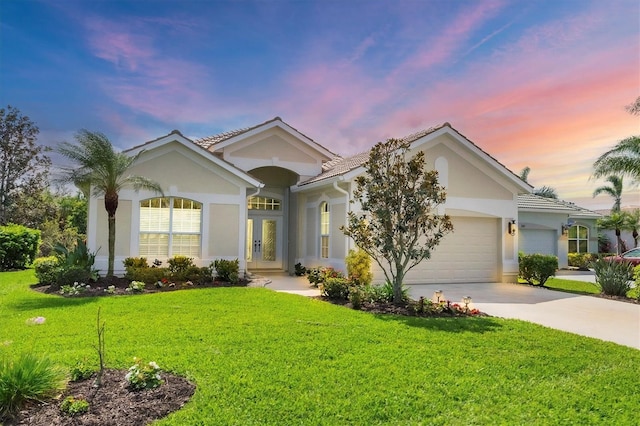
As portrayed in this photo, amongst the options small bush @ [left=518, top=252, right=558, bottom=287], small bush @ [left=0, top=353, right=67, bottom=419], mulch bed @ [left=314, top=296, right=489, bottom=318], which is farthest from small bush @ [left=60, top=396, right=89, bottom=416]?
small bush @ [left=518, top=252, right=558, bottom=287]

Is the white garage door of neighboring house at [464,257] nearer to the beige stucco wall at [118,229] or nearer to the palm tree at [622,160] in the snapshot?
the palm tree at [622,160]

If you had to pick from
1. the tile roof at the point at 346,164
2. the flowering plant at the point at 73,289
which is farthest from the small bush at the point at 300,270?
the flowering plant at the point at 73,289

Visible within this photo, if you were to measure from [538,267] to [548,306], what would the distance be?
15.6 ft

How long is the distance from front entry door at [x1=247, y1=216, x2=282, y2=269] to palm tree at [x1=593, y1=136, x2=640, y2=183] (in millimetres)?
13554

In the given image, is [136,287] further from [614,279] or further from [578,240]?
[578,240]

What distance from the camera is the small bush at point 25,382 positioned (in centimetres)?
430

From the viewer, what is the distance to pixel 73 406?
4.35 meters

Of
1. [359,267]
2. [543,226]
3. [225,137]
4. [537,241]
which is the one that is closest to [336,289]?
[359,267]

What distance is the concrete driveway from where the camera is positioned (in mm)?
8844

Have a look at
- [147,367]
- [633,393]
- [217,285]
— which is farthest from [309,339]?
[217,285]

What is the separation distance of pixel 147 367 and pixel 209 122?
591 inches

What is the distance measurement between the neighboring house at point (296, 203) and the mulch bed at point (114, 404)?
33.3 feet

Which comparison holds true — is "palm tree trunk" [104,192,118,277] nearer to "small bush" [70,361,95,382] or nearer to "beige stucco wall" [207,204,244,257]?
"beige stucco wall" [207,204,244,257]

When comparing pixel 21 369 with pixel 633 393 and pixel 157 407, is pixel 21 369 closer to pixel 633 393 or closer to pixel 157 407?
pixel 157 407
